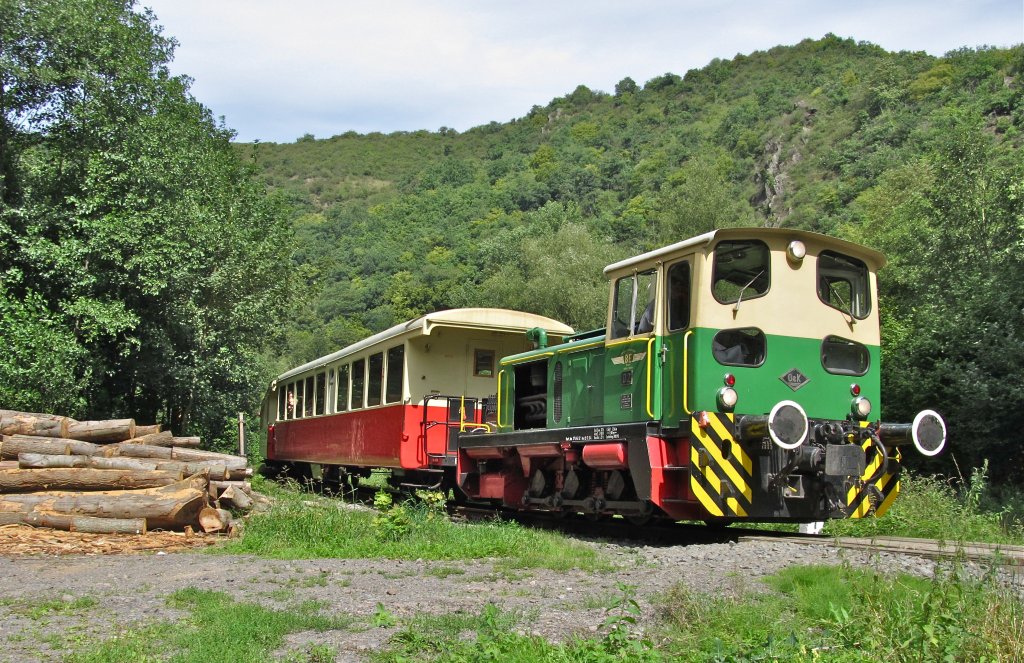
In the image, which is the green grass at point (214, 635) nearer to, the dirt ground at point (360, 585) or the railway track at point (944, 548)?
the dirt ground at point (360, 585)

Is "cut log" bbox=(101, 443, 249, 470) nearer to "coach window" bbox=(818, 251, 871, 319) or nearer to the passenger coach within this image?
the passenger coach

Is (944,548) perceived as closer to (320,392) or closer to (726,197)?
(320,392)

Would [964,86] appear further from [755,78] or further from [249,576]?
[249,576]

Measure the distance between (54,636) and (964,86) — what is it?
7931cm

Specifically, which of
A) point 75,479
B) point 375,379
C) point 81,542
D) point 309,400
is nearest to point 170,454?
point 75,479

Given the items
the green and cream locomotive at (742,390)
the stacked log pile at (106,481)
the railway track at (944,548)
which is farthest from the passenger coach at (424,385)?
the railway track at (944,548)

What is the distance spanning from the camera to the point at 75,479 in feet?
36.5

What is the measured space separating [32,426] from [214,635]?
7.84 metres

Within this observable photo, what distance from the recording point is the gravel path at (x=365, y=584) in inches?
223

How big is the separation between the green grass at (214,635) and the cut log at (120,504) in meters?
4.63

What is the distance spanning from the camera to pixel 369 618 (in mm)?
5941

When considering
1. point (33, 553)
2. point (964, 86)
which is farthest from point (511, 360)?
point (964, 86)

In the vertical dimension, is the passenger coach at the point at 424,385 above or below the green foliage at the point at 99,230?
below

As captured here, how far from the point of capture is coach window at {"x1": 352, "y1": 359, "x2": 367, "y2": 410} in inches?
669
